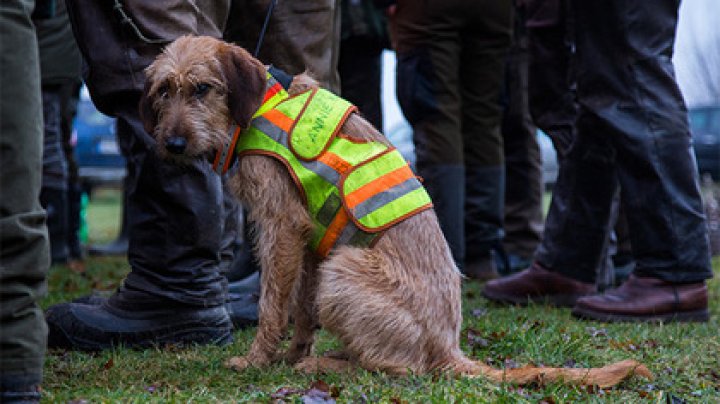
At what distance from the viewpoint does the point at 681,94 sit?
16.7ft

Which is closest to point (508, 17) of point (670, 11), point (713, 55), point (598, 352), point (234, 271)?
point (670, 11)

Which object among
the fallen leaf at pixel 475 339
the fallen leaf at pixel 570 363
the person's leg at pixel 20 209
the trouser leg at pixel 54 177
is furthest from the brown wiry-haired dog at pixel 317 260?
the trouser leg at pixel 54 177

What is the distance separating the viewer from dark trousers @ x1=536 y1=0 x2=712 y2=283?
501cm

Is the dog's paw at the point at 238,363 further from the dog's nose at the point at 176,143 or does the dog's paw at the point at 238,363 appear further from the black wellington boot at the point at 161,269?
the dog's nose at the point at 176,143

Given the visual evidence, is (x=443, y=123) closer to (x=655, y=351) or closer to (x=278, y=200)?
(x=655, y=351)

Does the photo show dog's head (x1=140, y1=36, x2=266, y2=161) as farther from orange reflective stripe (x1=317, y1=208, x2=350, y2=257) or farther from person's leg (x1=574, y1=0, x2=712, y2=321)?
person's leg (x1=574, y1=0, x2=712, y2=321)

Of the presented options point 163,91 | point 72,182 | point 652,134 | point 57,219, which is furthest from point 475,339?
point 72,182

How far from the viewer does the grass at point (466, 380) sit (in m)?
3.11

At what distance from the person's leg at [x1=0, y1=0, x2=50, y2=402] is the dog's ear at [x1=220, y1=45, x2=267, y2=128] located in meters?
0.99

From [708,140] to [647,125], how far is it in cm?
3156

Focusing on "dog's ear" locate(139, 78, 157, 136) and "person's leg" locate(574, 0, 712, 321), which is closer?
"dog's ear" locate(139, 78, 157, 136)

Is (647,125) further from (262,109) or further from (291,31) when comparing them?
(262,109)

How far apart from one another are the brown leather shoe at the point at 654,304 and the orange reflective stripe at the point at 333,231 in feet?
7.23

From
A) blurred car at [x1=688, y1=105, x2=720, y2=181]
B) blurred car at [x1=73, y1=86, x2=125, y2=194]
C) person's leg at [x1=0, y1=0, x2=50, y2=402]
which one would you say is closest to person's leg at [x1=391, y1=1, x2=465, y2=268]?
person's leg at [x1=0, y1=0, x2=50, y2=402]
